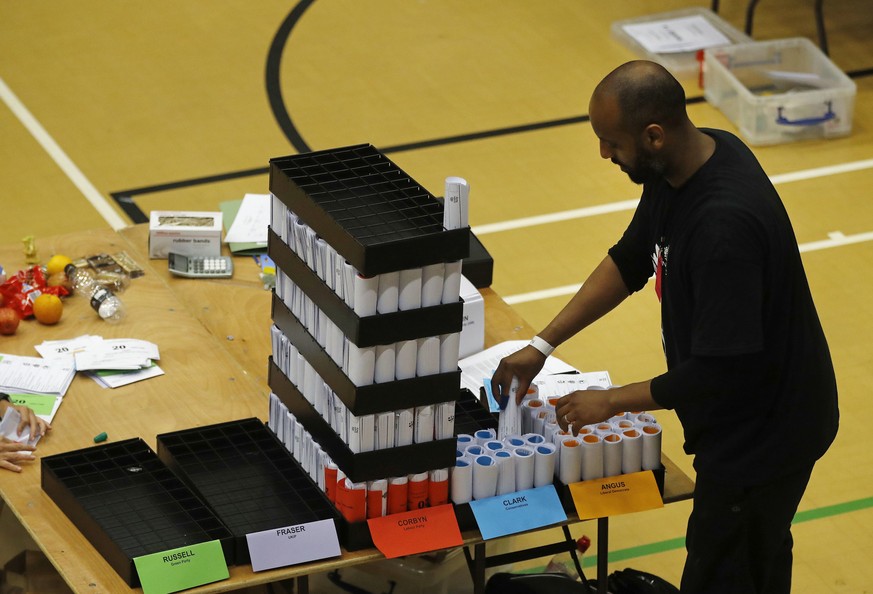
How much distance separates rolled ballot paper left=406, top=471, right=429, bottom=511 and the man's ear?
3.88ft

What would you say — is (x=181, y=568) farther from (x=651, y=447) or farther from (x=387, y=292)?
(x=651, y=447)

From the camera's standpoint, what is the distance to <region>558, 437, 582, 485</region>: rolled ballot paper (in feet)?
14.6

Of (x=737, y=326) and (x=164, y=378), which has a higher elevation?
(x=737, y=326)

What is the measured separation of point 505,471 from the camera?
4422 millimetres

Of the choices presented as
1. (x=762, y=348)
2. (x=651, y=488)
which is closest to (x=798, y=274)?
(x=762, y=348)

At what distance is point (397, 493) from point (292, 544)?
1.12ft

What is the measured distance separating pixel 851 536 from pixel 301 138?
473 cm

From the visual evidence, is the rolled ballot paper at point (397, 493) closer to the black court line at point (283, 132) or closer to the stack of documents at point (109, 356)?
the stack of documents at point (109, 356)

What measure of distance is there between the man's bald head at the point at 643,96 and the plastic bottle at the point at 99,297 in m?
2.52

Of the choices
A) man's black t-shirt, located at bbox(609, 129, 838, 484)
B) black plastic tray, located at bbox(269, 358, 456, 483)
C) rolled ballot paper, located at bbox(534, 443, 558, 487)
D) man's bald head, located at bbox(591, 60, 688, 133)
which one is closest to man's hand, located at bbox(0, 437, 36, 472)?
black plastic tray, located at bbox(269, 358, 456, 483)

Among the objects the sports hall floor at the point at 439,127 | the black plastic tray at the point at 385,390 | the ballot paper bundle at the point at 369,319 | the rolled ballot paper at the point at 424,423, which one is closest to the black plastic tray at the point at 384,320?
the ballot paper bundle at the point at 369,319

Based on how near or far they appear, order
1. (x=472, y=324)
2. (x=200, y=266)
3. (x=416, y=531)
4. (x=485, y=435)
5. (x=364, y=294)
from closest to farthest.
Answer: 1. (x=364, y=294)
2. (x=416, y=531)
3. (x=485, y=435)
4. (x=472, y=324)
5. (x=200, y=266)

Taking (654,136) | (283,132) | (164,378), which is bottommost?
(283,132)

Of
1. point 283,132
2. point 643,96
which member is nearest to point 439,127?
point 283,132
